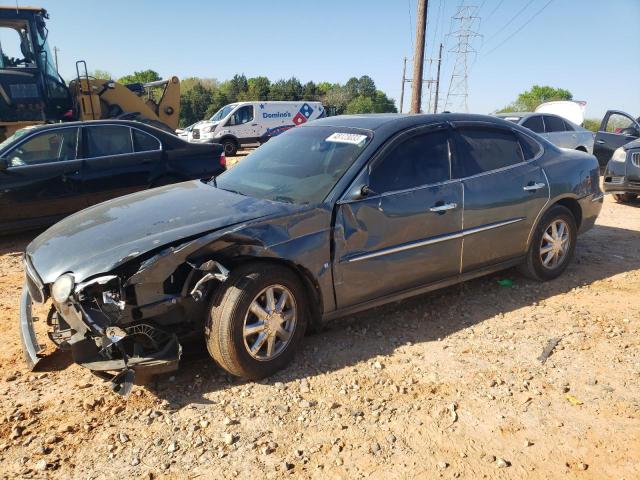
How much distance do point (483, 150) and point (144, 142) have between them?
16.2 ft

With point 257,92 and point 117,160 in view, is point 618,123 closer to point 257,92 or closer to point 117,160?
point 117,160

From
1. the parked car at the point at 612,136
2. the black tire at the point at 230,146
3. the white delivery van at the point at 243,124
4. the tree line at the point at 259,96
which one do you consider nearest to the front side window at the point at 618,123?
the parked car at the point at 612,136

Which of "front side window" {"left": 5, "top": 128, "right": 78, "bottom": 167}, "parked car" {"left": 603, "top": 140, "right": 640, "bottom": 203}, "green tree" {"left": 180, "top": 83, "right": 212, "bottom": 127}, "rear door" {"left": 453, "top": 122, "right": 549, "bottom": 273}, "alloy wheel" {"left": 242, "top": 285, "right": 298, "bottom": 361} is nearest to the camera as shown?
"alloy wheel" {"left": 242, "top": 285, "right": 298, "bottom": 361}

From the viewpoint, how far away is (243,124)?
67.3 feet

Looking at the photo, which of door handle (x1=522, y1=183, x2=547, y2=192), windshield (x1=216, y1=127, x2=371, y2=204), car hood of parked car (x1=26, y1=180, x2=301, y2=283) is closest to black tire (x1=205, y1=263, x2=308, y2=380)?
car hood of parked car (x1=26, y1=180, x2=301, y2=283)

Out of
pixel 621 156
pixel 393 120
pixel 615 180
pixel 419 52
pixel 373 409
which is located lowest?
pixel 373 409

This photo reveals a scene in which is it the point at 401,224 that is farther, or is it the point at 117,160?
the point at 117,160

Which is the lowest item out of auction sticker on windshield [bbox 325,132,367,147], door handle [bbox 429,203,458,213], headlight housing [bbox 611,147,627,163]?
headlight housing [bbox 611,147,627,163]

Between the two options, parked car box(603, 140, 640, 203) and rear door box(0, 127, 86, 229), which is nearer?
rear door box(0, 127, 86, 229)

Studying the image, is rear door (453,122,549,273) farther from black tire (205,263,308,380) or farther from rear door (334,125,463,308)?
black tire (205,263,308,380)

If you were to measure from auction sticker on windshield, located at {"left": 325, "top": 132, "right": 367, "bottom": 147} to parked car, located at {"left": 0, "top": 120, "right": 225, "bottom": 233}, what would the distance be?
396 cm

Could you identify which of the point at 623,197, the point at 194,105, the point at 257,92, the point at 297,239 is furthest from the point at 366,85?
the point at 297,239

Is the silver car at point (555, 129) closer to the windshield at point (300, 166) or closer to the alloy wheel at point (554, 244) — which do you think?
the alloy wheel at point (554, 244)

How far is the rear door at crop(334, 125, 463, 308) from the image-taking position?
3.53 m
